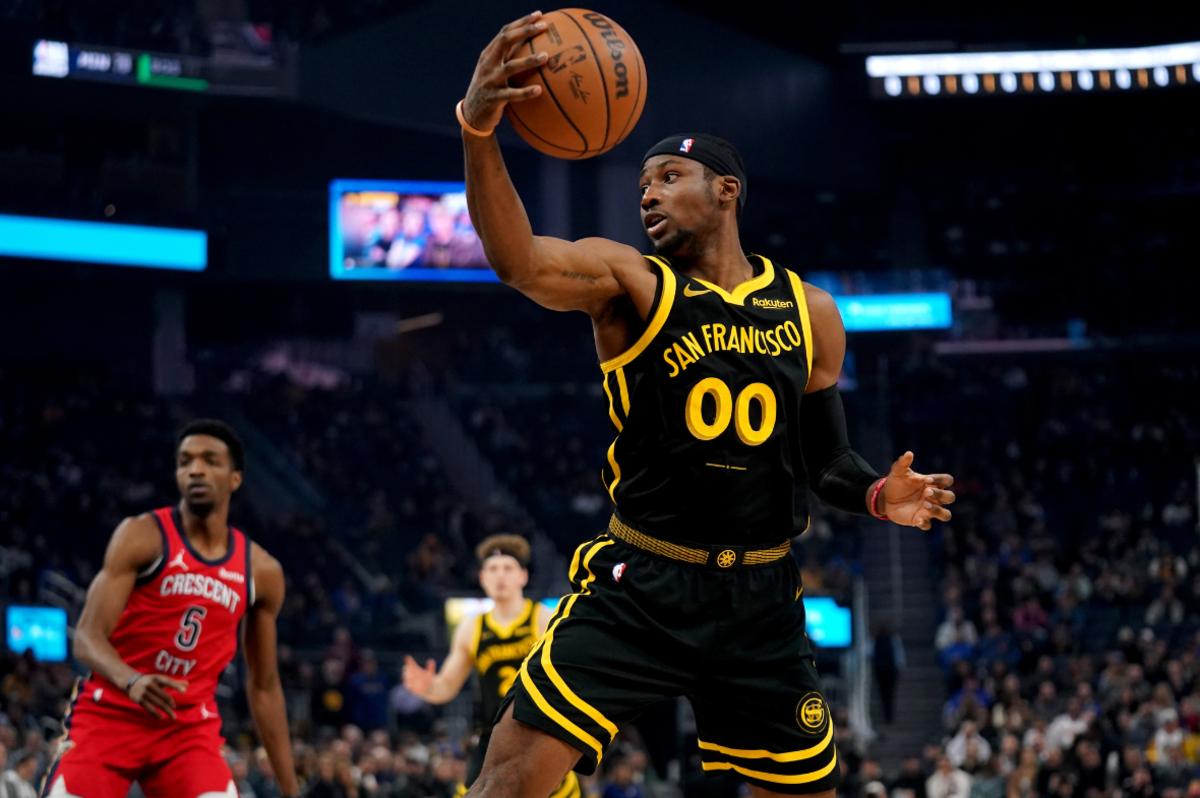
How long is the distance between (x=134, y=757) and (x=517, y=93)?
366cm

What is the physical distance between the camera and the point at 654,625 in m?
5.30

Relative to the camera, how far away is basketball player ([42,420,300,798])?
6.96m

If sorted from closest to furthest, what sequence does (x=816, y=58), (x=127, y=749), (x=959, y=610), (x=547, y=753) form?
(x=547, y=753), (x=127, y=749), (x=959, y=610), (x=816, y=58)

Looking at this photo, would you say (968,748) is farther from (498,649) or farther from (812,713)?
(812,713)

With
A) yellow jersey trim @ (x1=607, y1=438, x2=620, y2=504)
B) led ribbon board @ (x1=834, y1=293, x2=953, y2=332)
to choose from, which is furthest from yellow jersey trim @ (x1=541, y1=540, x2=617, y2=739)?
led ribbon board @ (x1=834, y1=293, x2=953, y2=332)

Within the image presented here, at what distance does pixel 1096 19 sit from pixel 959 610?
1522 cm

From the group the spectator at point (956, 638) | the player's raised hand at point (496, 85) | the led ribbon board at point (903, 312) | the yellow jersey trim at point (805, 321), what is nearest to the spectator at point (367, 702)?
the spectator at point (956, 638)

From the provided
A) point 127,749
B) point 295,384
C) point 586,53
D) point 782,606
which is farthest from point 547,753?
point 295,384

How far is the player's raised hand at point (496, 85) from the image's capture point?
4.86m

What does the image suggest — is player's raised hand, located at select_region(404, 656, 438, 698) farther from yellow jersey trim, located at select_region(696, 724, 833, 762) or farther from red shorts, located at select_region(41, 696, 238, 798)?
yellow jersey trim, located at select_region(696, 724, 833, 762)

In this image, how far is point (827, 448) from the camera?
5855 mm

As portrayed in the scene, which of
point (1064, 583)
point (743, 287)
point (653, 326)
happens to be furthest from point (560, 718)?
point (1064, 583)

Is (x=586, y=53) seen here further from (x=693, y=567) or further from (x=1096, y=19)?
(x=1096, y=19)

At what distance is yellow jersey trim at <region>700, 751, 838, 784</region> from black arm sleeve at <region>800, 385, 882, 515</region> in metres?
0.89
